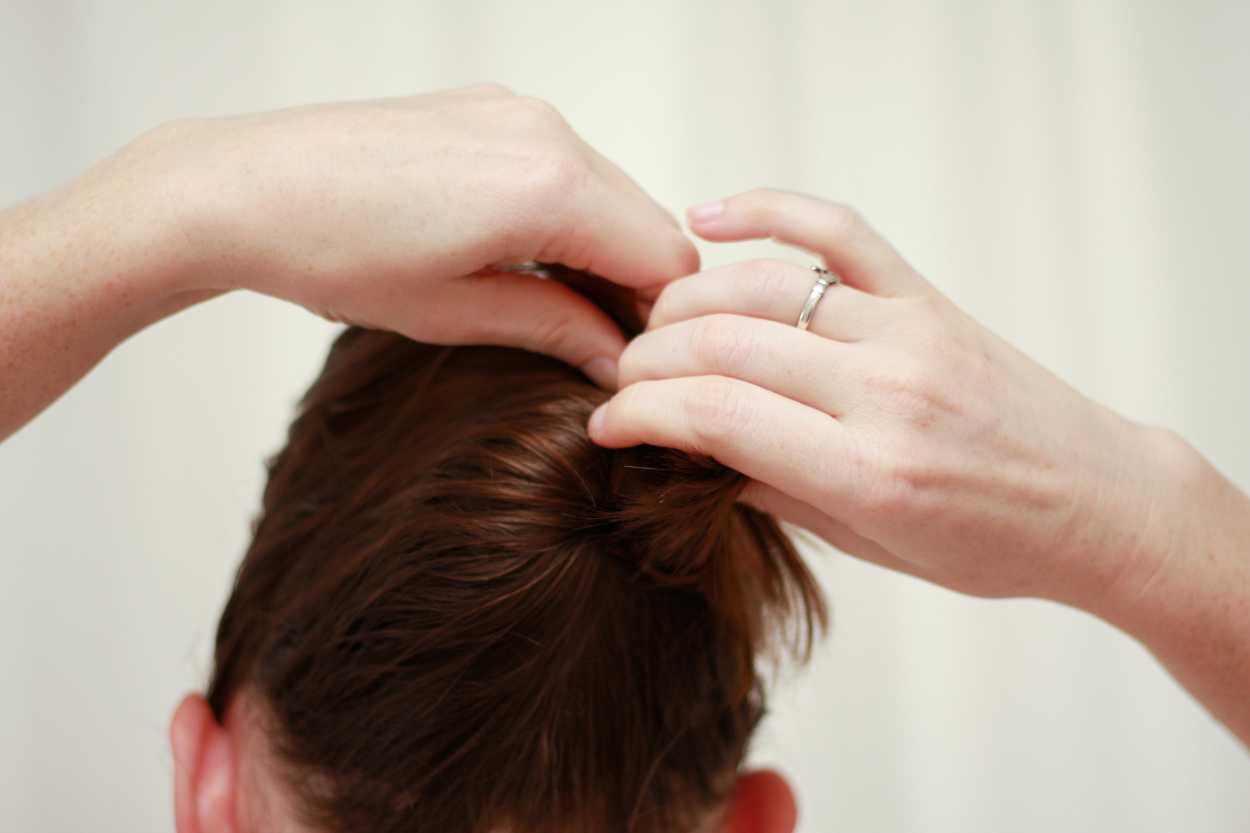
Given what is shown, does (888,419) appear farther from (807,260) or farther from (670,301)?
(807,260)

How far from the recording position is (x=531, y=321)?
0.86 meters

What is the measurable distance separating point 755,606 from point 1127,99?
1468 mm

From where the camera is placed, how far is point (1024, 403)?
765mm

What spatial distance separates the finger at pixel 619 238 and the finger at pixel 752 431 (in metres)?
0.13

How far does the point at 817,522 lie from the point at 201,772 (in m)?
0.62

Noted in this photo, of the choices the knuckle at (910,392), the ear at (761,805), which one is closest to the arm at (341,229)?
the knuckle at (910,392)

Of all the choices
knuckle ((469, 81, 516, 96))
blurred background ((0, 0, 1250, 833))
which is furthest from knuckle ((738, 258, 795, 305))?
blurred background ((0, 0, 1250, 833))

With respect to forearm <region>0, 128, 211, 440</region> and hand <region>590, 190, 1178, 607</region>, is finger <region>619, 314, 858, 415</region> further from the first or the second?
forearm <region>0, 128, 211, 440</region>

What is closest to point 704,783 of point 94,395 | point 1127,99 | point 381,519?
point 381,519

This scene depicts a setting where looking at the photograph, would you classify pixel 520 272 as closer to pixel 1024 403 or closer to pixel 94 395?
pixel 1024 403

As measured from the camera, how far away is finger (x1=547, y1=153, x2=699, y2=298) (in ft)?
2.56

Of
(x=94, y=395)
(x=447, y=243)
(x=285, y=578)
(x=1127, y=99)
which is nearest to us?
(x=447, y=243)

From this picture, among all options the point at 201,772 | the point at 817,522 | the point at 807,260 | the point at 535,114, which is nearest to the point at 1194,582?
the point at 817,522

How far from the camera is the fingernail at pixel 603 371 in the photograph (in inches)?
35.0
